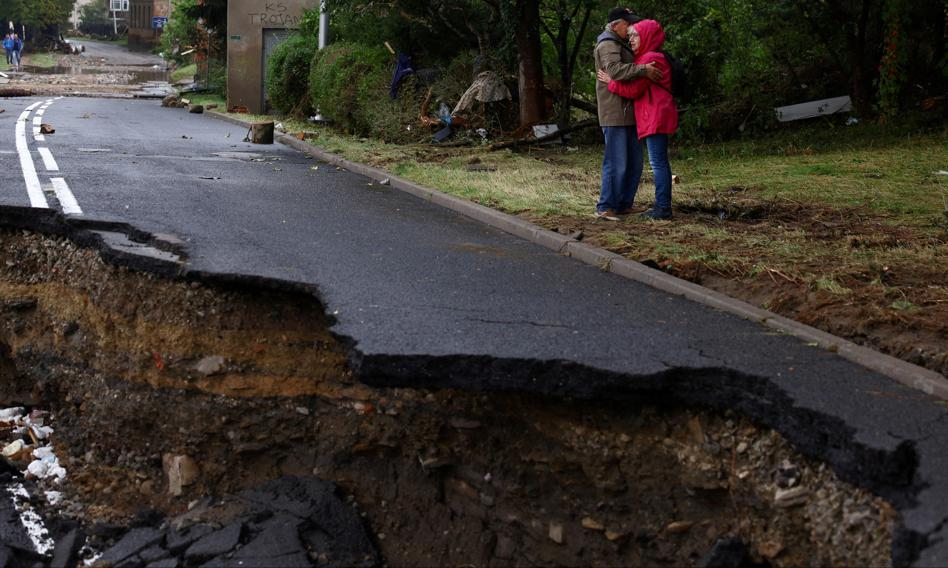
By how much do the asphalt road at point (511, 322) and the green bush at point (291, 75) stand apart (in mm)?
12452

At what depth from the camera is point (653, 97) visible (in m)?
8.55

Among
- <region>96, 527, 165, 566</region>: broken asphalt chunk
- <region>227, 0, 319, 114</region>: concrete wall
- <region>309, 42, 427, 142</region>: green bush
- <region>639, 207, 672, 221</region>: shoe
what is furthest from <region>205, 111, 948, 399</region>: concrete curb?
<region>227, 0, 319, 114</region>: concrete wall

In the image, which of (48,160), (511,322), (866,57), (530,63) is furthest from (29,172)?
(866,57)

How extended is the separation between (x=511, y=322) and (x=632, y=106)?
4065mm

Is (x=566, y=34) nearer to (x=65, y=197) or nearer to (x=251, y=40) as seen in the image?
(x=65, y=197)

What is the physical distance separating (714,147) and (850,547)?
11.3 metres

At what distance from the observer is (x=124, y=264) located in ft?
21.5

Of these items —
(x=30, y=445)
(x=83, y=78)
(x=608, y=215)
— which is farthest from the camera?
(x=83, y=78)

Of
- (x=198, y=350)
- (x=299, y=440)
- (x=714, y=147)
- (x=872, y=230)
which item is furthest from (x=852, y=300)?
(x=714, y=147)

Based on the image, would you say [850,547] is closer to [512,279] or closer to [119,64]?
[512,279]

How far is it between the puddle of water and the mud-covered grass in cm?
3579

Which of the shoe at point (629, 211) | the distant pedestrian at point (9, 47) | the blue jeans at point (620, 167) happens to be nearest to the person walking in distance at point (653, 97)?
the blue jeans at point (620, 167)

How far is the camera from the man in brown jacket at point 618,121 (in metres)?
8.55

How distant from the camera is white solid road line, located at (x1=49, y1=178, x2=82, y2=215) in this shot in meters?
7.89
